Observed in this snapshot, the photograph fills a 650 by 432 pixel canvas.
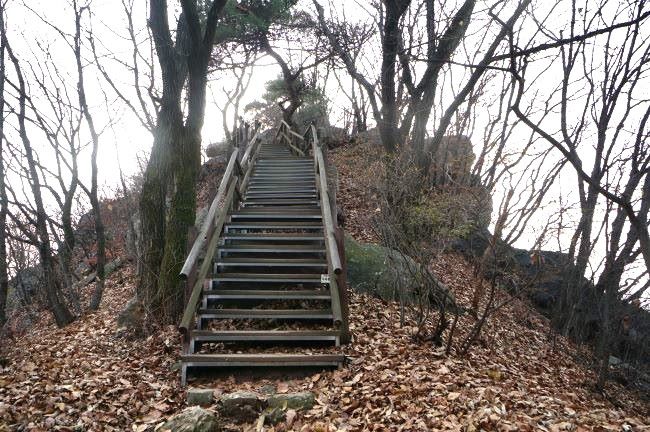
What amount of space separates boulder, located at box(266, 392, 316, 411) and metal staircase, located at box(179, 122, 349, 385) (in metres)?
0.65

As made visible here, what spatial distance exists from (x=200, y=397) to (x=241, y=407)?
0.54 m

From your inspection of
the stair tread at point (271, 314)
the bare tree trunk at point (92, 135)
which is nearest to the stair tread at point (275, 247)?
the stair tread at point (271, 314)

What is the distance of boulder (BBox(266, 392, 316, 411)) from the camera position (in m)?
4.39

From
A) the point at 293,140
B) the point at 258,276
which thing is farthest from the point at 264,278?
the point at 293,140

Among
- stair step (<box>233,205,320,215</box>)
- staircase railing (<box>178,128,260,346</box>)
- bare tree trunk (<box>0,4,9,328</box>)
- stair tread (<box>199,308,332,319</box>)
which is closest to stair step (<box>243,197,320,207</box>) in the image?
staircase railing (<box>178,128,260,346</box>)

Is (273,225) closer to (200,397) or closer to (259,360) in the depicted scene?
(259,360)

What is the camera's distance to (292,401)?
4.43m

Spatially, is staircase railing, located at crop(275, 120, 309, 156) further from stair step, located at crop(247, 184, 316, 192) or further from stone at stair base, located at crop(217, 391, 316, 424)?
stone at stair base, located at crop(217, 391, 316, 424)

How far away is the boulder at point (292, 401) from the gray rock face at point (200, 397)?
0.67 meters

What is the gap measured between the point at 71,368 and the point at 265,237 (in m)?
3.28

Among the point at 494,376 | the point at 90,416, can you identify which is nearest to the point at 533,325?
the point at 494,376

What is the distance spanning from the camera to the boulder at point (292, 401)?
4.39 metres

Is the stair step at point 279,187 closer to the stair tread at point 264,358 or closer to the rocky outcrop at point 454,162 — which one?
the rocky outcrop at point 454,162

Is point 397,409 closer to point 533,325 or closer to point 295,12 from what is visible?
point 533,325
